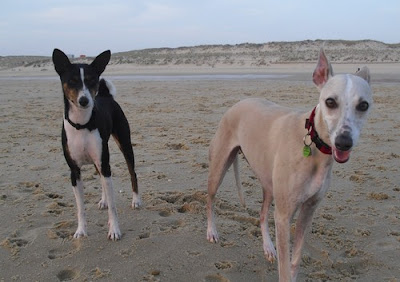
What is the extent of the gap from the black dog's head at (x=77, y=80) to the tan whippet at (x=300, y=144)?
157 cm

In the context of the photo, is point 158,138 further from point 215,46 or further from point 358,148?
point 215,46

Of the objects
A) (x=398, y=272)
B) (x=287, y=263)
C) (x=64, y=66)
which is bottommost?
(x=398, y=272)

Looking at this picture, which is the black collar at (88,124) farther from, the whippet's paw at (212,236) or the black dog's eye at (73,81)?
the whippet's paw at (212,236)

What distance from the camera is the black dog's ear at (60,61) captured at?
4180mm

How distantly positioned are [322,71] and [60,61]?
2720 mm

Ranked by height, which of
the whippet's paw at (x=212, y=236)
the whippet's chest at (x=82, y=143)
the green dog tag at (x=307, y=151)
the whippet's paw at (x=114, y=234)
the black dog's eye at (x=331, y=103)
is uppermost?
the black dog's eye at (x=331, y=103)

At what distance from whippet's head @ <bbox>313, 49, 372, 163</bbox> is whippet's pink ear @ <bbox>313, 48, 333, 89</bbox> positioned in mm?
177

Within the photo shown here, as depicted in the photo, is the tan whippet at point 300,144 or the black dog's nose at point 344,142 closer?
the black dog's nose at point 344,142

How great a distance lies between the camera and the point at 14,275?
135 inches

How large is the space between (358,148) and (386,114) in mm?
3408

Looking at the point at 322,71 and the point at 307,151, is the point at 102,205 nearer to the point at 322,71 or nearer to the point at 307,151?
the point at 307,151

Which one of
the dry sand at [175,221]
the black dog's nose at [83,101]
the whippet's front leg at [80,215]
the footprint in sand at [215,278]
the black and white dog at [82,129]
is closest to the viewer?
the footprint in sand at [215,278]

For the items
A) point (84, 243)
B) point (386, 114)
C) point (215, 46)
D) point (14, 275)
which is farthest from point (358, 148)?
point (215, 46)

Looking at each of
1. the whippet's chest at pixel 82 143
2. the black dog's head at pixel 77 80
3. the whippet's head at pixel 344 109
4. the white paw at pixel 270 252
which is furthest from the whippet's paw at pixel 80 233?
the whippet's head at pixel 344 109
